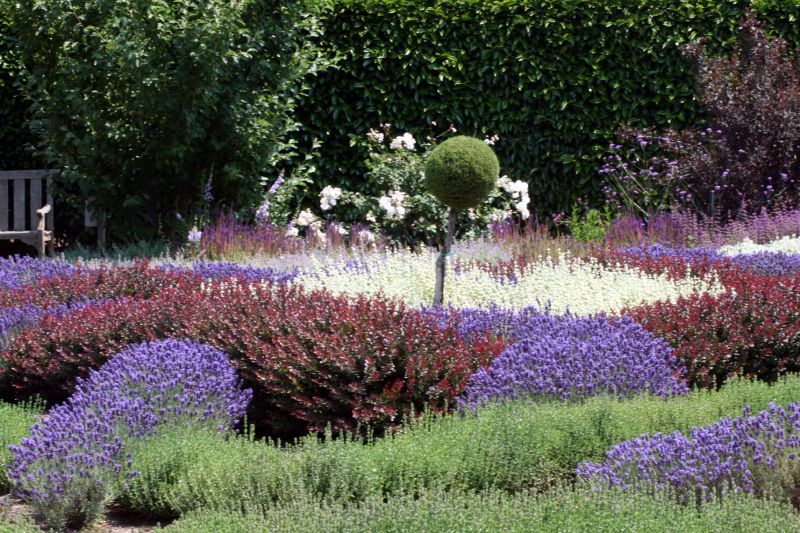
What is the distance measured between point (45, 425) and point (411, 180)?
6.98 m

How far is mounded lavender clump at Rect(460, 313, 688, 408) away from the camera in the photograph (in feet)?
15.8

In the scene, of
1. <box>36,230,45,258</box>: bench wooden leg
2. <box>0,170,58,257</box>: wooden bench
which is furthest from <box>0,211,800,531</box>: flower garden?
<box>0,170,58,257</box>: wooden bench

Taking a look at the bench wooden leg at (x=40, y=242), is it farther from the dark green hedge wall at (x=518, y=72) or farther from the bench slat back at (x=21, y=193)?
the dark green hedge wall at (x=518, y=72)

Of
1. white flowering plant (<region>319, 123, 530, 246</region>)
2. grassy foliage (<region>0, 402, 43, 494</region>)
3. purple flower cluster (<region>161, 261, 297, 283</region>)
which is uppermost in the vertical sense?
white flowering plant (<region>319, 123, 530, 246</region>)

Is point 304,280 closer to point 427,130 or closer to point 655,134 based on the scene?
point 427,130

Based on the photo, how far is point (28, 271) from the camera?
8.09 m

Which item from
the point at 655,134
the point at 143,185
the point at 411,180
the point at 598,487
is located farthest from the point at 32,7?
the point at 598,487

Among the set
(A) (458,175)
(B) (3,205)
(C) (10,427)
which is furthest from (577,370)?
(B) (3,205)

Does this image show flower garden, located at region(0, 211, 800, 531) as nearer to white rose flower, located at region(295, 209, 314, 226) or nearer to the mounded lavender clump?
the mounded lavender clump

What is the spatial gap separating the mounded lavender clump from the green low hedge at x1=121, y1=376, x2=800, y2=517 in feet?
1.30

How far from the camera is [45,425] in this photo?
4387 mm

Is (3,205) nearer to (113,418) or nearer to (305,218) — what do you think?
(305,218)

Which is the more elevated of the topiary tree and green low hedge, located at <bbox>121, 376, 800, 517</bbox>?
the topiary tree

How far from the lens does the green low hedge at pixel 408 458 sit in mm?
3785
